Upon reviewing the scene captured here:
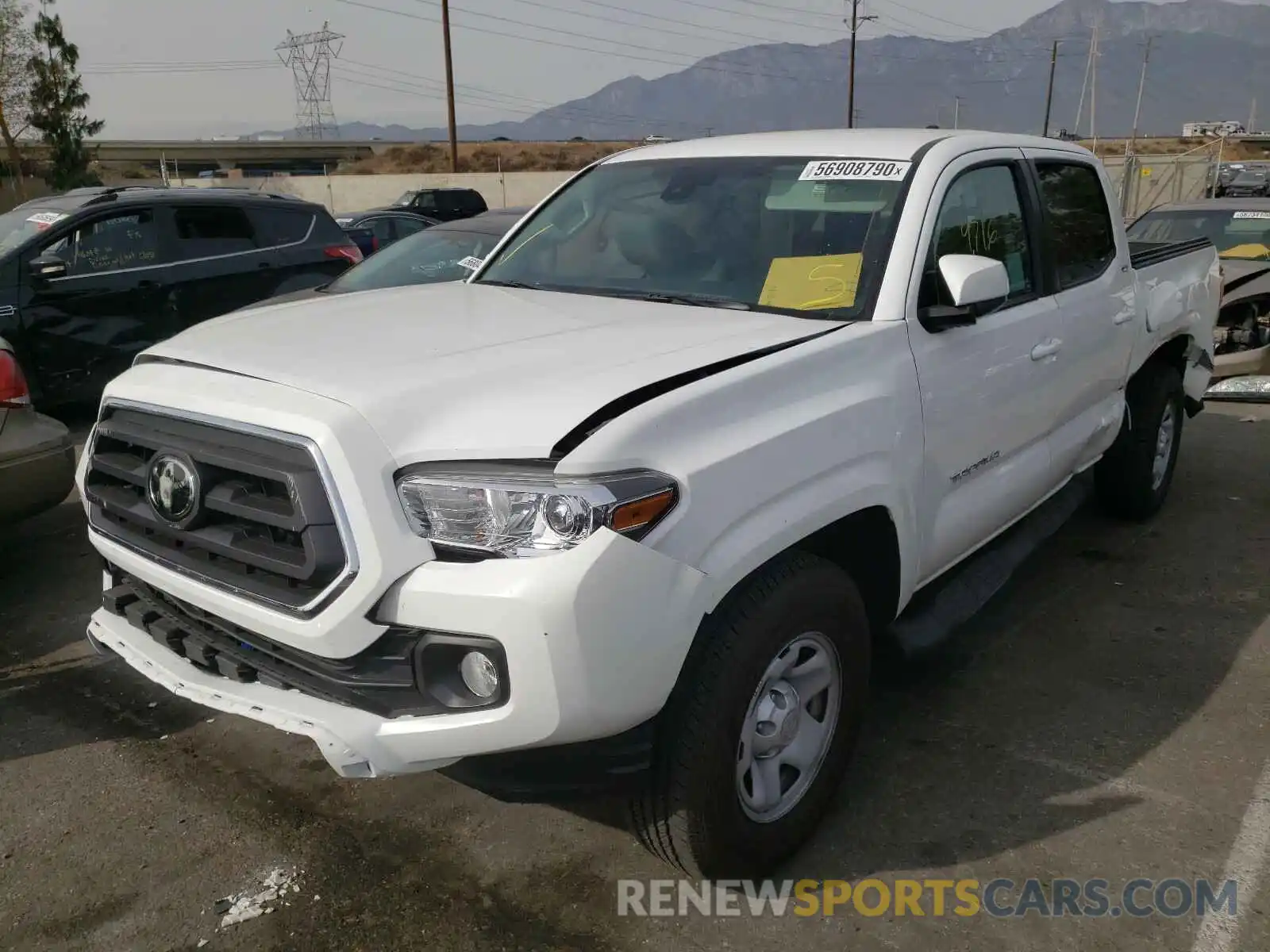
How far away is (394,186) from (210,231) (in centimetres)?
3763

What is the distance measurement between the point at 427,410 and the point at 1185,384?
463cm

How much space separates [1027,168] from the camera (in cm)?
385

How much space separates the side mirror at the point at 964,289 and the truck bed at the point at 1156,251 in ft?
6.58

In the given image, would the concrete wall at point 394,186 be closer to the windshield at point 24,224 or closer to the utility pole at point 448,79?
the utility pole at point 448,79

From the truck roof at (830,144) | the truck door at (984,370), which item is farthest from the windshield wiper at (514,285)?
the truck door at (984,370)

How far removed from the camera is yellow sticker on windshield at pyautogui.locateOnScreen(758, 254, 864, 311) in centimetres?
296

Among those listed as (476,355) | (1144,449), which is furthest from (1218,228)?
(476,355)

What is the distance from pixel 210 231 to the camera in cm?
823

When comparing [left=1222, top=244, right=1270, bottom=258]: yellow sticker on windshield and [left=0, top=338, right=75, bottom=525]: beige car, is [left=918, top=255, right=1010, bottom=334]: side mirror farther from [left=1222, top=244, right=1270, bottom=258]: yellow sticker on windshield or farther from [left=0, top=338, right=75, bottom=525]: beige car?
[left=1222, top=244, right=1270, bottom=258]: yellow sticker on windshield

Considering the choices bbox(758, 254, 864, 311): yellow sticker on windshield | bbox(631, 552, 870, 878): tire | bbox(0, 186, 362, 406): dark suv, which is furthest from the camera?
bbox(0, 186, 362, 406): dark suv

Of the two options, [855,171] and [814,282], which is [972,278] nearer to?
[814,282]

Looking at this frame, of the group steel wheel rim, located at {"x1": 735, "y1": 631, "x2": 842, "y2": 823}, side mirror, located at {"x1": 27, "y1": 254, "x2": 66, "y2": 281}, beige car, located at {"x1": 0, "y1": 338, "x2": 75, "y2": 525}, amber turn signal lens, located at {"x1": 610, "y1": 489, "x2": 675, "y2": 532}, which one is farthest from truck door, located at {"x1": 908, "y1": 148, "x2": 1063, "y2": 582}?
side mirror, located at {"x1": 27, "y1": 254, "x2": 66, "y2": 281}

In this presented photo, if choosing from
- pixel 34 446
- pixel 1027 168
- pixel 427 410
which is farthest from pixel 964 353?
pixel 34 446

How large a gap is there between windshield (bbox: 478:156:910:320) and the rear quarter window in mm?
5474
